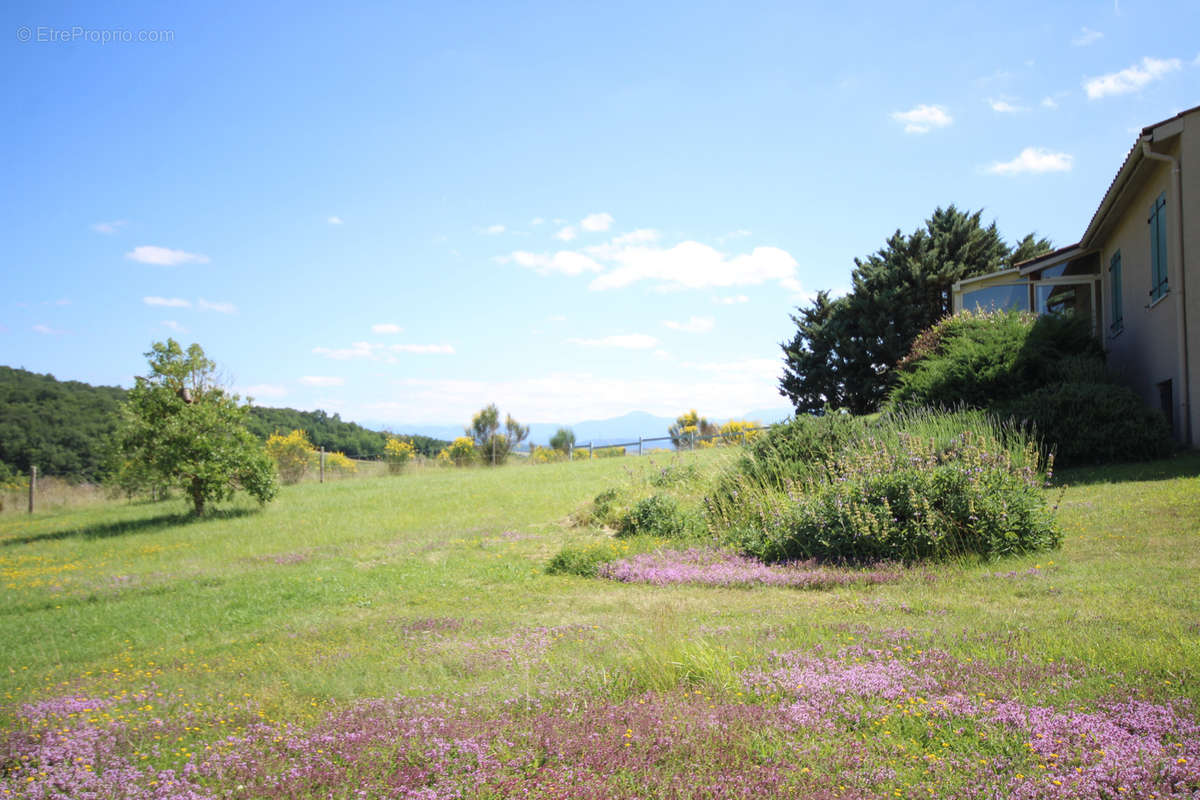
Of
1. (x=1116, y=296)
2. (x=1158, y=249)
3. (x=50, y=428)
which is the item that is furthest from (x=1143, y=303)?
(x=50, y=428)

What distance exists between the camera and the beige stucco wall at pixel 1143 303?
13.1 metres

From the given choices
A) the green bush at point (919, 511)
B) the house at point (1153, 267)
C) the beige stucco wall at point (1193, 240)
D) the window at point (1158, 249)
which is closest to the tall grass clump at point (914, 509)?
the green bush at point (919, 511)

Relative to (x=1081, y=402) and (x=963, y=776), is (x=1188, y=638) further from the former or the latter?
(x=1081, y=402)

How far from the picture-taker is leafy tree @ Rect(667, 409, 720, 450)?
28.6 meters

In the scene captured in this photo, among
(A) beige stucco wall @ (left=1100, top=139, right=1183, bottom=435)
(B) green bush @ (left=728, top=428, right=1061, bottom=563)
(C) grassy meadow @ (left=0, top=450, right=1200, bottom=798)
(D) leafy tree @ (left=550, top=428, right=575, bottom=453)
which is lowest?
(C) grassy meadow @ (left=0, top=450, right=1200, bottom=798)

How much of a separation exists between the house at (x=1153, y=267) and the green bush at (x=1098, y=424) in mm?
974

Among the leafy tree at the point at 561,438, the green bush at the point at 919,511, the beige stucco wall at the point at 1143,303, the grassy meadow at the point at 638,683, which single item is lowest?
the grassy meadow at the point at 638,683

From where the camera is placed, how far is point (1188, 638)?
4.52 metres

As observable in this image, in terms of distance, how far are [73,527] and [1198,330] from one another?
2448cm

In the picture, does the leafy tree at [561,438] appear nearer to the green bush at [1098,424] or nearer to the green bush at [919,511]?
Result: the green bush at [1098,424]

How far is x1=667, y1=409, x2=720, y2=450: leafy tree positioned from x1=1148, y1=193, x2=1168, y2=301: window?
A: 16079 millimetres

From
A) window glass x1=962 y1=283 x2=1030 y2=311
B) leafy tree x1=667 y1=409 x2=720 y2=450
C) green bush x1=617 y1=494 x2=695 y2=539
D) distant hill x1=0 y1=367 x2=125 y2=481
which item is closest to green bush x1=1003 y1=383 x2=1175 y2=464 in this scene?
green bush x1=617 y1=494 x2=695 y2=539

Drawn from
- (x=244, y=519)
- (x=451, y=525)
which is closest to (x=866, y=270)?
(x=451, y=525)

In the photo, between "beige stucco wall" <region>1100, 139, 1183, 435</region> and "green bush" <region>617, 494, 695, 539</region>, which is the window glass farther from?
"green bush" <region>617, 494, 695, 539</region>
